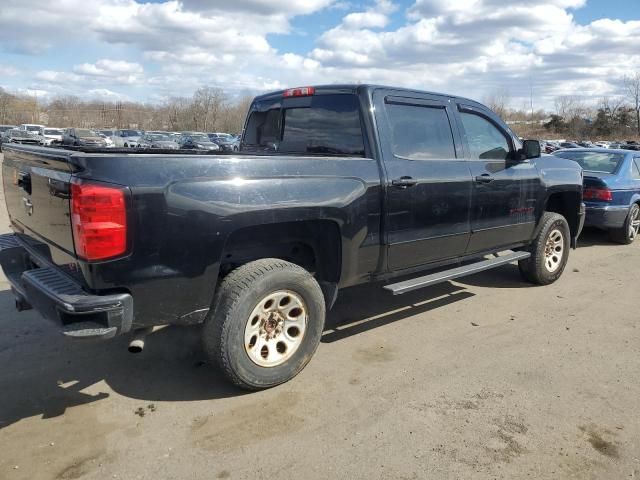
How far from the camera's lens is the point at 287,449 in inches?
115

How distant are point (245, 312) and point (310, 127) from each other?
1946mm

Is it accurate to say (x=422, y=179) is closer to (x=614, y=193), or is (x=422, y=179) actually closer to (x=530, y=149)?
(x=530, y=149)

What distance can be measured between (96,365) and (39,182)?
1.43 metres

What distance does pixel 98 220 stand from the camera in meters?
2.78

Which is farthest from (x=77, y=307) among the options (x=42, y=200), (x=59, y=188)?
(x=42, y=200)

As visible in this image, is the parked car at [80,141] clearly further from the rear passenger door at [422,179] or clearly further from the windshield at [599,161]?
the windshield at [599,161]

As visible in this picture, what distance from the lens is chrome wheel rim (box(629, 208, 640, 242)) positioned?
29.4 ft

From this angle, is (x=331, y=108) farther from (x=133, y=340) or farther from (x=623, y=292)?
(x=623, y=292)

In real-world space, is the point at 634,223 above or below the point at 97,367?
above

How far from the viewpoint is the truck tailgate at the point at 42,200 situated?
2.99 m

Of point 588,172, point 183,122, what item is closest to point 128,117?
point 183,122

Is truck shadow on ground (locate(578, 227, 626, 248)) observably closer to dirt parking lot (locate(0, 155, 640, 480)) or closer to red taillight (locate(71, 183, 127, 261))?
dirt parking lot (locate(0, 155, 640, 480))

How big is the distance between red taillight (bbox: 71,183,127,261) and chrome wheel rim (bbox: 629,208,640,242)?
28.8 feet

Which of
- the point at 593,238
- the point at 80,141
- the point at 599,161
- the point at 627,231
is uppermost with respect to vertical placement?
the point at 80,141
